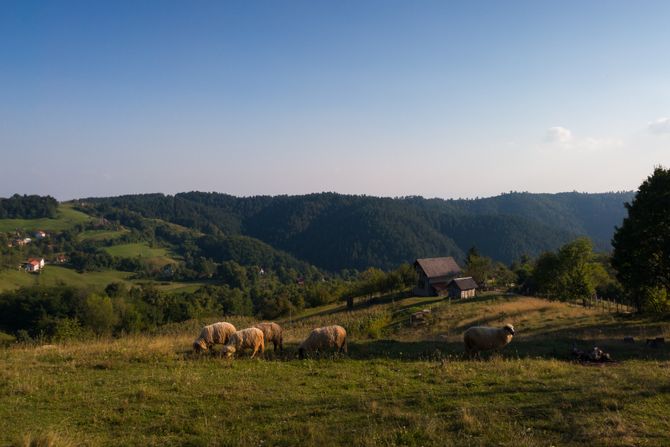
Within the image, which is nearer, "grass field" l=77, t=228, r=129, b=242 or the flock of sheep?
the flock of sheep

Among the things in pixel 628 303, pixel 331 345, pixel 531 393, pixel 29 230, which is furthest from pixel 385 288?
pixel 29 230

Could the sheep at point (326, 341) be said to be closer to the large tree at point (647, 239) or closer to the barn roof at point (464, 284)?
the large tree at point (647, 239)

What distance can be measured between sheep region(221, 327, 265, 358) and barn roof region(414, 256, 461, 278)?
52.0 metres

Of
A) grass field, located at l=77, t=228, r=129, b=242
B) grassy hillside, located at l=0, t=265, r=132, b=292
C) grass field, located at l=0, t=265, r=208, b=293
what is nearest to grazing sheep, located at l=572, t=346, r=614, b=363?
grass field, located at l=0, t=265, r=208, b=293

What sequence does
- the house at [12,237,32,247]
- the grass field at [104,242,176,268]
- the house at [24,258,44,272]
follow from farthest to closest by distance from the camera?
the grass field at [104,242,176,268] < the house at [12,237,32,247] < the house at [24,258,44,272]

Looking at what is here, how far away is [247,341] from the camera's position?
17.4 metres

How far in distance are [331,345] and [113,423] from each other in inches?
387

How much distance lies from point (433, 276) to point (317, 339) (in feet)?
171

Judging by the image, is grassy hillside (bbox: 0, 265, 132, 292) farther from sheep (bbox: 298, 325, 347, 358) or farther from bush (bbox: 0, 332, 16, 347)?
sheep (bbox: 298, 325, 347, 358)

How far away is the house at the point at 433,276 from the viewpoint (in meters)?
66.6

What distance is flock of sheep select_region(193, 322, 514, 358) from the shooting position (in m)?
17.4

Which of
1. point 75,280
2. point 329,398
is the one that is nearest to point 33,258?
point 75,280

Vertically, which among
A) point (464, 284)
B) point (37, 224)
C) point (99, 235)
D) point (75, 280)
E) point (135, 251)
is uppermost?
point (37, 224)

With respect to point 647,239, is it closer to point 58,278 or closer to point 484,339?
point 484,339
